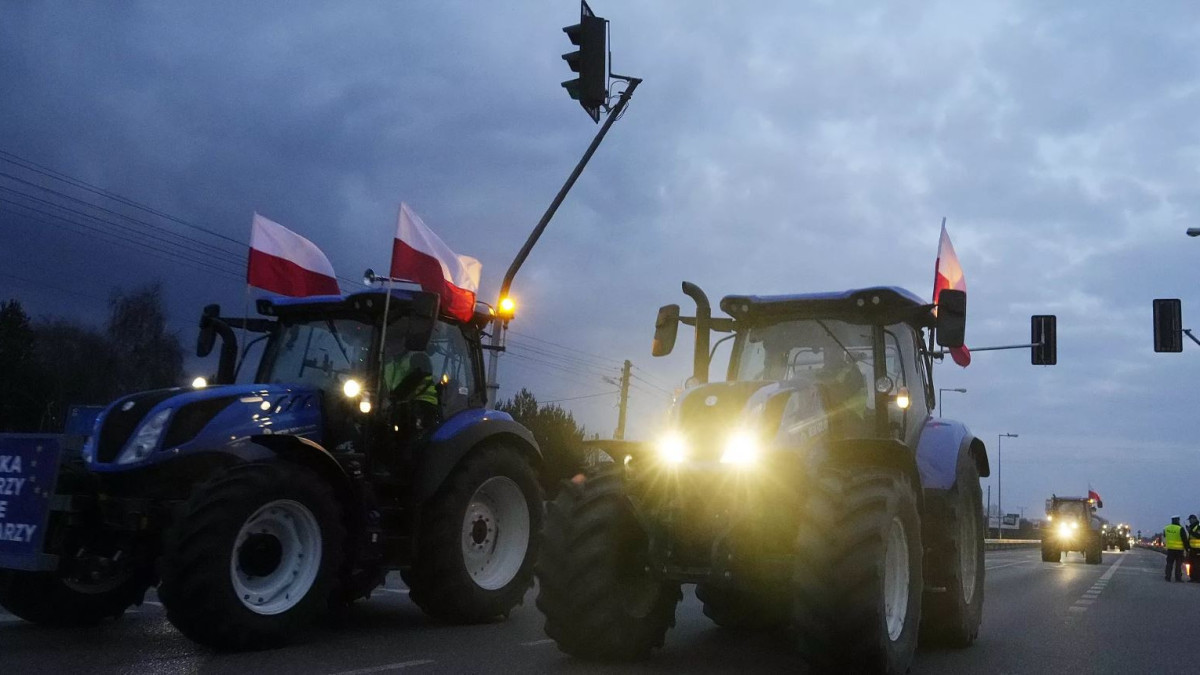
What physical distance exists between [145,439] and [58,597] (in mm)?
1615

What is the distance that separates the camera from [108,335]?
58719 mm

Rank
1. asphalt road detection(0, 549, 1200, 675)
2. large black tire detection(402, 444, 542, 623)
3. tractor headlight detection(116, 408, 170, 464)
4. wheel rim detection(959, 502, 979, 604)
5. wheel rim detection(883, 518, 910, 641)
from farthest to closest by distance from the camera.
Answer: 1. wheel rim detection(959, 502, 979, 604)
2. large black tire detection(402, 444, 542, 623)
3. tractor headlight detection(116, 408, 170, 464)
4. wheel rim detection(883, 518, 910, 641)
5. asphalt road detection(0, 549, 1200, 675)

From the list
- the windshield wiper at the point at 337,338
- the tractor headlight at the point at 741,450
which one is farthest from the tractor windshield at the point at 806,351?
the windshield wiper at the point at 337,338

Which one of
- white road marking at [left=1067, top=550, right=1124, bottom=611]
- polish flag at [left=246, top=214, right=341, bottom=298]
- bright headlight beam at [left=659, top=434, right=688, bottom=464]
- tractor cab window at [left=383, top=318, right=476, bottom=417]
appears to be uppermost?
polish flag at [left=246, top=214, right=341, bottom=298]

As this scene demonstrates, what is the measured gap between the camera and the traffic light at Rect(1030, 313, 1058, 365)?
21.2m

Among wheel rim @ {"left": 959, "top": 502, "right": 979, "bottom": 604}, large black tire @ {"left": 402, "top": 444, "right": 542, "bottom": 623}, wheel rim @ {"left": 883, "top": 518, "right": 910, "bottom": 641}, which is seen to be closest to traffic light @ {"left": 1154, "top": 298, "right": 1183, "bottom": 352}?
wheel rim @ {"left": 959, "top": 502, "right": 979, "bottom": 604}

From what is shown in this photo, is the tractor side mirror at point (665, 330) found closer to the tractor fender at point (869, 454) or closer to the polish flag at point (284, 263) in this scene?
the tractor fender at point (869, 454)

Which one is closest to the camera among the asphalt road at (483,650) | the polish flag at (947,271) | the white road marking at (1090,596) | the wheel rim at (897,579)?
the asphalt road at (483,650)

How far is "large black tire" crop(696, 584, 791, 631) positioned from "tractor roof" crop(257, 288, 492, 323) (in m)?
3.21

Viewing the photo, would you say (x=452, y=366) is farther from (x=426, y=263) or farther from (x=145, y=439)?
(x=145, y=439)

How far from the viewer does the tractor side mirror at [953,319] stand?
23.2 feet

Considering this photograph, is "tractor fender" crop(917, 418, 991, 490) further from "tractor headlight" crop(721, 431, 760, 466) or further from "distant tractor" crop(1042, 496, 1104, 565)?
"distant tractor" crop(1042, 496, 1104, 565)

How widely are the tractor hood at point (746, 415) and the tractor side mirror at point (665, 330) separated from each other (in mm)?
618

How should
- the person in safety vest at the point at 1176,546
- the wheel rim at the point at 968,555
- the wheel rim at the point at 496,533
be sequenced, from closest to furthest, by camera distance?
the wheel rim at the point at 968,555, the wheel rim at the point at 496,533, the person in safety vest at the point at 1176,546
